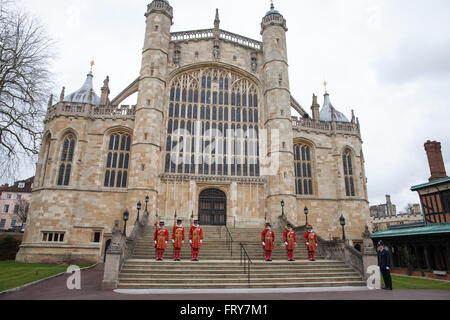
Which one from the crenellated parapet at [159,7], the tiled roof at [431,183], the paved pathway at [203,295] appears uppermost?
the crenellated parapet at [159,7]

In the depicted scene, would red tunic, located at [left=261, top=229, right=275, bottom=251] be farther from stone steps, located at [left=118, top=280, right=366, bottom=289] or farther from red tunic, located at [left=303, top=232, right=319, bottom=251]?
stone steps, located at [left=118, top=280, right=366, bottom=289]

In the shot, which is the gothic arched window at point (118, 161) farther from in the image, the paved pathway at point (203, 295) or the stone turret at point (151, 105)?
the paved pathway at point (203, 295)

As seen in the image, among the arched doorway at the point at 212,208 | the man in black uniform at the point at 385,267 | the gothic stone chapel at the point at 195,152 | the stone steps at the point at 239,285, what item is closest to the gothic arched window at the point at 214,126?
the gothic stone chapel at the point at 195,152

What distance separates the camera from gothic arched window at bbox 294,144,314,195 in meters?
23.8

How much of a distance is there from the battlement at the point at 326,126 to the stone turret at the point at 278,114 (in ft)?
7.30

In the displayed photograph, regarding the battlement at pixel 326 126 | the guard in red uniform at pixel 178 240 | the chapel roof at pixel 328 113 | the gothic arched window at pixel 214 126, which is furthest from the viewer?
the chapel roof at pixel 328 113

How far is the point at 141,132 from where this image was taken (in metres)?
20.9

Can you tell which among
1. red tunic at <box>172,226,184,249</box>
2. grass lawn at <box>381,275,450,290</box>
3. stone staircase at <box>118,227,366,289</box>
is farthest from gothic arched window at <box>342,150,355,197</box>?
red tunic at <box>172,226,184,249</box>

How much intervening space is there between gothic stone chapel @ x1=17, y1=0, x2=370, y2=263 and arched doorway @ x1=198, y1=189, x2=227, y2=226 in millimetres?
73

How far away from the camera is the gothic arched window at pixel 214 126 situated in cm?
2238

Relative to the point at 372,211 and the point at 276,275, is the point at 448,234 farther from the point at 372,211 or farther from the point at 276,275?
the point at 372,211

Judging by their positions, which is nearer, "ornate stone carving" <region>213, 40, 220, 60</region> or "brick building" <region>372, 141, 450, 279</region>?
"brick building" <region>372, 141, 450, 279</region>

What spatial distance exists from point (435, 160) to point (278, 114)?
42.0 ft

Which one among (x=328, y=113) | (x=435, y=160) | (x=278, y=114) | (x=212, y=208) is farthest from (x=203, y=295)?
(x=328, y=113)
